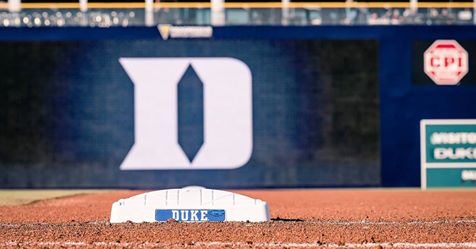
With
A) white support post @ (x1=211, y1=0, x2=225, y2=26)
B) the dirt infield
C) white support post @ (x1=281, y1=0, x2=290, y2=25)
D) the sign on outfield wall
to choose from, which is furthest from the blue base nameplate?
the sign on outfield wall

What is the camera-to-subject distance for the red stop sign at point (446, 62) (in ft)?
55.8

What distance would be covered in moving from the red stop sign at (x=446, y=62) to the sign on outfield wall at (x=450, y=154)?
75cm

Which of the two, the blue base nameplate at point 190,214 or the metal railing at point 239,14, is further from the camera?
the metal railing at point 239,14

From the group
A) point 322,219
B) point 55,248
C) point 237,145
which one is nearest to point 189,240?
point 55,248

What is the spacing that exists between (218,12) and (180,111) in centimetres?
193

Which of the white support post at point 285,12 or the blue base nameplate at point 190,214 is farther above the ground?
the white support post at point 285,12

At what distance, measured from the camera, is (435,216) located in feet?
A: 34.4

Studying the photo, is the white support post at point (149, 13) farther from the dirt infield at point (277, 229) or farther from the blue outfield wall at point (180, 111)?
the dirt infield at point (277, 229)

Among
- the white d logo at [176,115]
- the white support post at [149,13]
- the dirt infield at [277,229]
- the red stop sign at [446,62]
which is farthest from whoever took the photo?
the white support post at [149,13]

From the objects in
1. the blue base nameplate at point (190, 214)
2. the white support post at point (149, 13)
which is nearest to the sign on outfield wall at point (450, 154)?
the white support post at point (149, 13)

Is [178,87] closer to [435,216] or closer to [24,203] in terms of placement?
[24,203]

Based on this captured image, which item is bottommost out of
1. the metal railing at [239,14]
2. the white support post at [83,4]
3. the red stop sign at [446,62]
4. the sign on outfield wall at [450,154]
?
the sign on outfield wall at [450,154]

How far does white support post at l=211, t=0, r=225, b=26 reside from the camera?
17.1 meters

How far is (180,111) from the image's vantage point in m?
16.8
